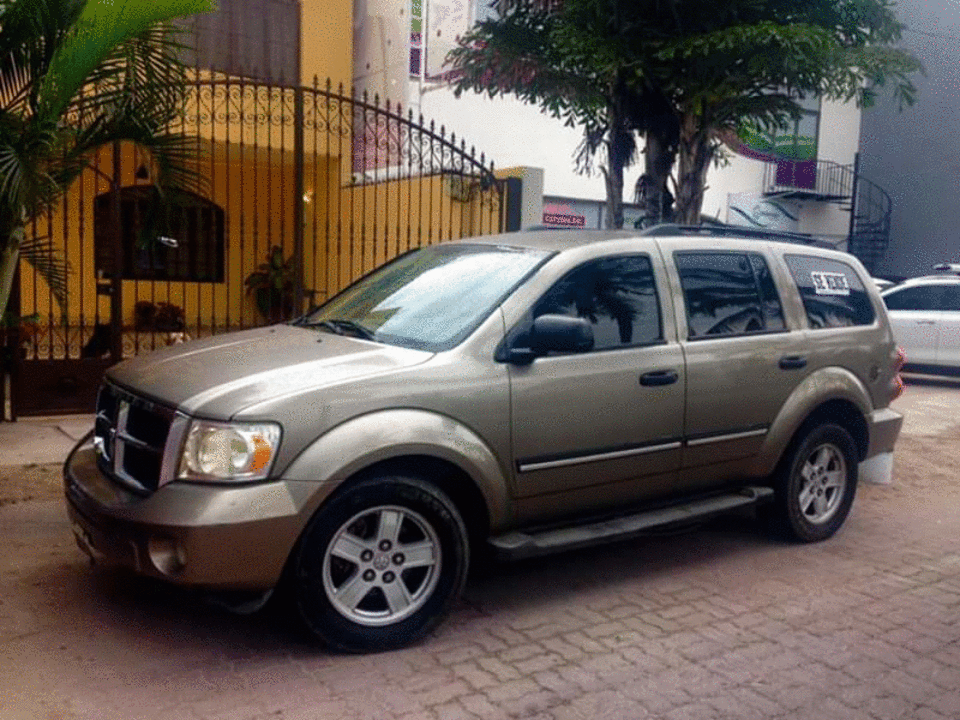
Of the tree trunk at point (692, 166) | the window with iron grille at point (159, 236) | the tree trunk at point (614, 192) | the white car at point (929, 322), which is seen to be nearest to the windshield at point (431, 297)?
the window with iron grille at point (159, 236)

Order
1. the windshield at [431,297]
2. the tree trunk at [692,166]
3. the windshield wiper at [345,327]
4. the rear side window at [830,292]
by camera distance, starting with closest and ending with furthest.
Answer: the windshield at [431,297] → the windshield wiper at [345,327] → the rear side window at [830,292] → the tree trunk at [692,166]

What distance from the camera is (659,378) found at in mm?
4941

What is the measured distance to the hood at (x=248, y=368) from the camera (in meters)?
3.94

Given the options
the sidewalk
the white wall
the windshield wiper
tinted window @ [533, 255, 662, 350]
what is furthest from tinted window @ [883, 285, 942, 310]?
the windshield wiper

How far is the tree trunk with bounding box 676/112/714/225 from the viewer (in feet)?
28.4

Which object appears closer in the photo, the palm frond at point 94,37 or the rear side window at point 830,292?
the palm frond at point 94,37

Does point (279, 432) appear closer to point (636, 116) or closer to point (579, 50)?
point (579, 50)

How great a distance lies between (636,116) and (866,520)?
419cm

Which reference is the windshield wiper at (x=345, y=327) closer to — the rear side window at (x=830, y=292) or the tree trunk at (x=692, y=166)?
the rear side window at (x=830, y=292)

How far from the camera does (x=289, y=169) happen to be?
16547 mm

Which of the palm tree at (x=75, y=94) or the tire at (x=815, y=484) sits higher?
the palm tree at (x=75, y=94)

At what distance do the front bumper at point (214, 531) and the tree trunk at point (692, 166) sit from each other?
234 inches

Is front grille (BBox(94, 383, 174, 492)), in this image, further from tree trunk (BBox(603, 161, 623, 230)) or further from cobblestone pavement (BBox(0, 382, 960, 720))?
tree trunk (BBox(603, 161, 623, 230))

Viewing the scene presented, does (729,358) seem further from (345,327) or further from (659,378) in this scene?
(345,327)
